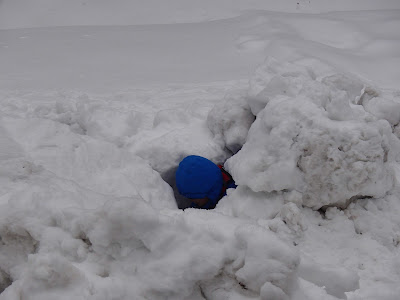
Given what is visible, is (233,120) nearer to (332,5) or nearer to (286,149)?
(286,149)

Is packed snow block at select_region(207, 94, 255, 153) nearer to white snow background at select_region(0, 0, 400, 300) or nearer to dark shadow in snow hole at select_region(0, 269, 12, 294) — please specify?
white snow background at select_region(0, 0, 400, 300)

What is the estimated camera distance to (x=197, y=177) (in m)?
1.74

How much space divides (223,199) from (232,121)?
17.8 inches

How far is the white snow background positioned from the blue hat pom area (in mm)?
79

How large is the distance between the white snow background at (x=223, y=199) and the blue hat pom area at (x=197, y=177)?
8 centimetres

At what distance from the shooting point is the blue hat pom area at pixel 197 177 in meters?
1.74

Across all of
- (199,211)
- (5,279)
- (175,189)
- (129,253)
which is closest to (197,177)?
(175,189)

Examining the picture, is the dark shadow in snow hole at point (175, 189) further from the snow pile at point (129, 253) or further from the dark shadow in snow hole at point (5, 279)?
the dark shadow in snow hole at point (5, 279)

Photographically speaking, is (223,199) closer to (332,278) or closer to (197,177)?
(197,177)

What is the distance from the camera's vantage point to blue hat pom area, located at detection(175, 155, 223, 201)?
5.72ft

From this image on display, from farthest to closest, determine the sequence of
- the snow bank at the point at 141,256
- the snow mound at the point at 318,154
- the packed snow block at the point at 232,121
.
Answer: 1. the packed snow block at the point at 232,121
2. the snow mound at the point at 318,154
3. the snow bank at the point at 141,256

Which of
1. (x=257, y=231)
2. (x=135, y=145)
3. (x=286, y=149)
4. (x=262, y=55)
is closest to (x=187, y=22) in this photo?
(x=262, y=55)

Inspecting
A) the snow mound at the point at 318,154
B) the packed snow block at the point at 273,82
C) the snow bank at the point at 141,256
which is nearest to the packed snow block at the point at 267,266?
the snow bank at the point at 141,256

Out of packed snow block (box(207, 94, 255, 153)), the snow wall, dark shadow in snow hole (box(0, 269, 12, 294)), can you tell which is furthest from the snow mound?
dark shadow in snow hole (box(0, 269, 12, 294))
